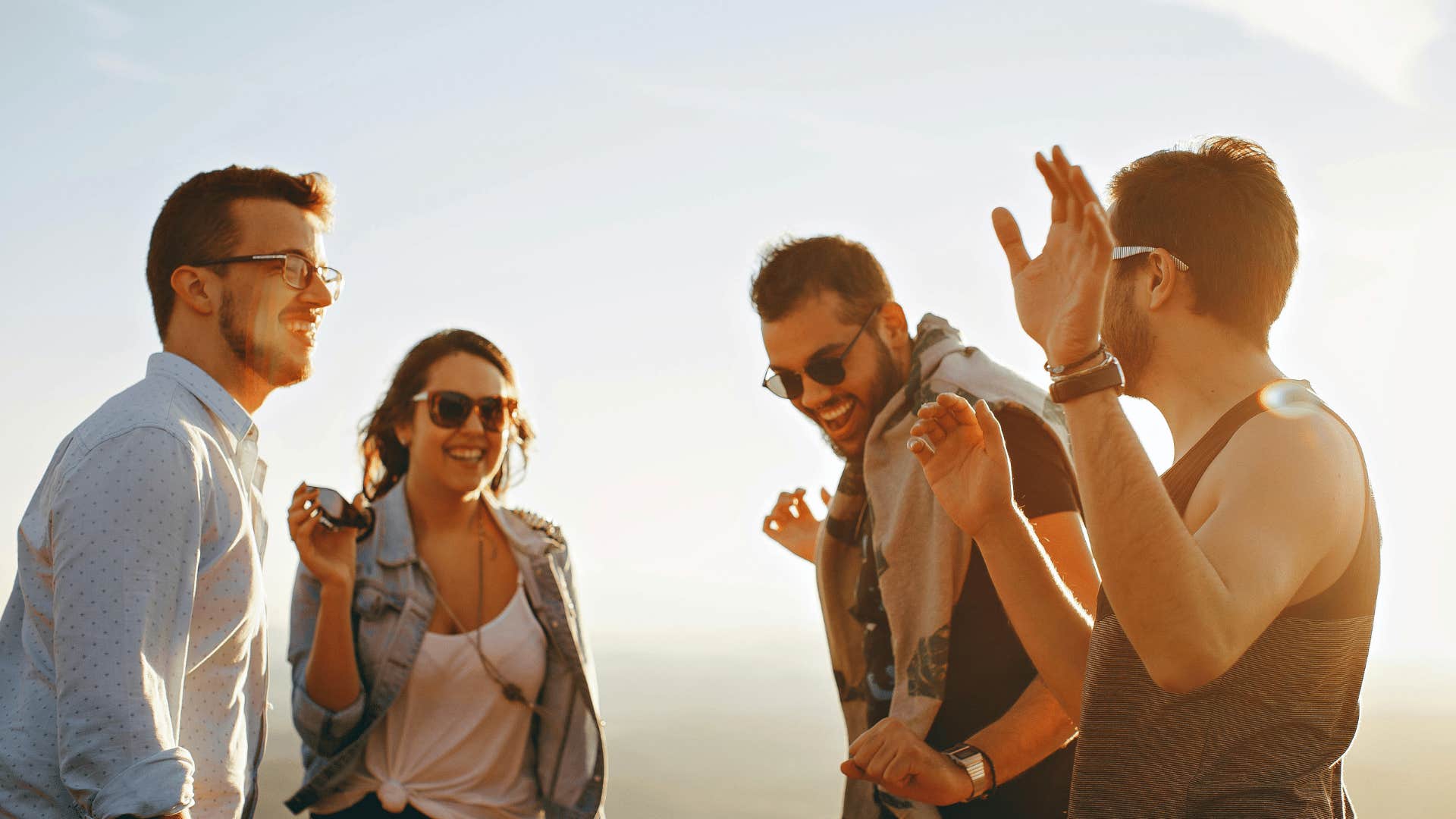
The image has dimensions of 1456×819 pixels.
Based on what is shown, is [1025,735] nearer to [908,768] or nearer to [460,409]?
[908,768]

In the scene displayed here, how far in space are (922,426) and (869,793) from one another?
1524 mm

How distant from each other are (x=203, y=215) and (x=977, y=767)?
2.46 meters

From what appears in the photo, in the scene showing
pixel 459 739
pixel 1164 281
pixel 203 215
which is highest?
pixel 203 215

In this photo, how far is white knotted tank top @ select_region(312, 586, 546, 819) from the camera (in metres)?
4.25

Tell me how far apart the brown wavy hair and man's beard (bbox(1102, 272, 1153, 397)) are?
3125 millimetres

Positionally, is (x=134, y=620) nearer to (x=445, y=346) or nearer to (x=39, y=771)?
(x=39, y=771)

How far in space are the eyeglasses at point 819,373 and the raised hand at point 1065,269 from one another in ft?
5.27

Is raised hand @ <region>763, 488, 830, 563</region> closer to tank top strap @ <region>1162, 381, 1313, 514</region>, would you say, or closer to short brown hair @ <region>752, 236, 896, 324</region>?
short brown hair @ <region>752, 236, 896, 324</region>

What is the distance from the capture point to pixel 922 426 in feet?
8.89

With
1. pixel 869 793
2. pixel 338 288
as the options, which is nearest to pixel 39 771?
pixel 338 288

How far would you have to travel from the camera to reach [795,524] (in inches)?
189

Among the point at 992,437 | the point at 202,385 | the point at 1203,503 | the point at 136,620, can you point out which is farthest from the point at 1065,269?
the point at 202,385

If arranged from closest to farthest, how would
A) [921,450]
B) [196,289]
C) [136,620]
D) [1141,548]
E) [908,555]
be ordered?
[1141,548] < [136,620] < [921,450] < [196,289] < [908,555]

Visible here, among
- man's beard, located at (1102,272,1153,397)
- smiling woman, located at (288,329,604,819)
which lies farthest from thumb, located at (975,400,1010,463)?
smiling woman, located at (288,329,604,819)
